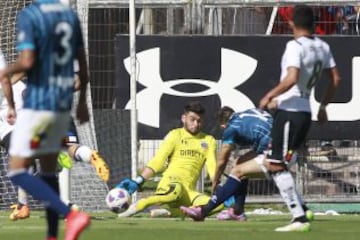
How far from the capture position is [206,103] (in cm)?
1711

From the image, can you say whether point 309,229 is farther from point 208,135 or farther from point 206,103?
point 206,103

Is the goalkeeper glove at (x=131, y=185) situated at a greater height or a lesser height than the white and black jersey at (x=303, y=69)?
lesser

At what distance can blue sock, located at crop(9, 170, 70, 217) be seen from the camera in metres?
9.23

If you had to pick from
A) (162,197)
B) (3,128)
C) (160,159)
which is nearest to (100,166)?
(162,197)

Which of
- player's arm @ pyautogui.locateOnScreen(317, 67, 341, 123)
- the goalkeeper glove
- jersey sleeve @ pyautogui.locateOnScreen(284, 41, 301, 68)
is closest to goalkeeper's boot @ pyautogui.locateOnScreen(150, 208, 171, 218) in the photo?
the goalkeeper glove

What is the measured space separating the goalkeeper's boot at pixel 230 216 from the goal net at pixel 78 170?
2622 millimetres

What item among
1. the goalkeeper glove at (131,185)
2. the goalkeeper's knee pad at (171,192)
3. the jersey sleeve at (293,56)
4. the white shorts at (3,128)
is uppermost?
the jersey sleeve at (293,56)

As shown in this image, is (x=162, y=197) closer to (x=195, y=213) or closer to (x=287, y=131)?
(x=195, y=213)

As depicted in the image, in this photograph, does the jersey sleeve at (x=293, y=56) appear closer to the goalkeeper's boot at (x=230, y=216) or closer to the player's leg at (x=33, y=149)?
the goalkeeper's boot at (x=230, y=216)

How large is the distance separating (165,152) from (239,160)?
1554 millimetres

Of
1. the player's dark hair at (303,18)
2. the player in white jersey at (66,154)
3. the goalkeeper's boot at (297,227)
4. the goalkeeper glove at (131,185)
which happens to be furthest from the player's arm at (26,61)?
the goalkeeper glove at (131,185)

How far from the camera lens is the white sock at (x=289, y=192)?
12078mm

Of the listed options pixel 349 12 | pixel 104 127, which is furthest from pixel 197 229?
pixel 349 12

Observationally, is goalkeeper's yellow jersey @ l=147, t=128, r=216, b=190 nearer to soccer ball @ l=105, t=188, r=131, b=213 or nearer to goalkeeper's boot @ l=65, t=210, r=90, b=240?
→ soccer ball @ l=105, t=188, r=131, b=213
